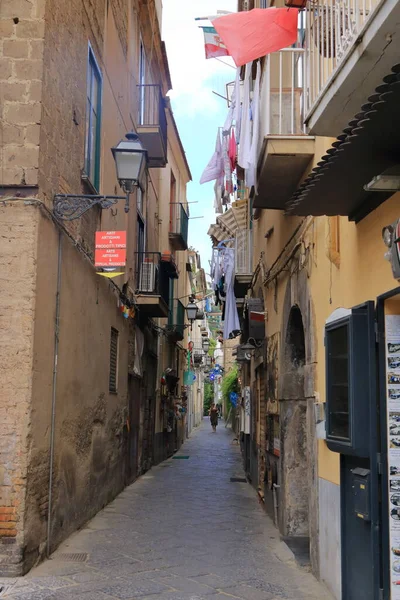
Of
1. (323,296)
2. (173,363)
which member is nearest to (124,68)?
(323,296)

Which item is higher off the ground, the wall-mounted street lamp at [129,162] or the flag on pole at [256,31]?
the flag on pole at [256,31]

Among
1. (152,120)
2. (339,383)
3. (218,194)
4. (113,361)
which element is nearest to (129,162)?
(339,383)

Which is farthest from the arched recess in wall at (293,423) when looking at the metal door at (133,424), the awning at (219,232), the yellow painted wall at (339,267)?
the awning at (219,232)

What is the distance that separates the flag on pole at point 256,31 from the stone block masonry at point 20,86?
1944 mm

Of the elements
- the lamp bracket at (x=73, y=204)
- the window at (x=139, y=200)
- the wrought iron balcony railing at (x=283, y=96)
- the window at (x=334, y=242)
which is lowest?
the window at (x=334, y=242)

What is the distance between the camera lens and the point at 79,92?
8.49m

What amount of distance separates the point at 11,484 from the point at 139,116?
32.9ft

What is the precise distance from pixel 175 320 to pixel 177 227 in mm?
3280

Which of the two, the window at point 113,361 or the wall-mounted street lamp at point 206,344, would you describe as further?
the wall-mounted street lamp at point 206,344

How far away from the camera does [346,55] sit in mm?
3971

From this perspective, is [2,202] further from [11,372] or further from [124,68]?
[124,68]

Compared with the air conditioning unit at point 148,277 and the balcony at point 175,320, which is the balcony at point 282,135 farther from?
the balcony at point 175,320

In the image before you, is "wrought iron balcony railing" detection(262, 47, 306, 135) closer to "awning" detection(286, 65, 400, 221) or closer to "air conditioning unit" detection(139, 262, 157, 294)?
"awning" detection(286, 65, 400, 221)

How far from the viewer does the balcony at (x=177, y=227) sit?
22312mm
